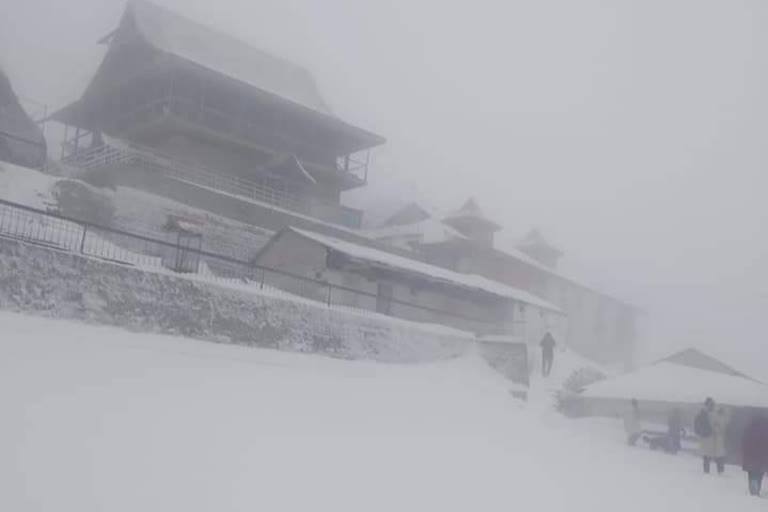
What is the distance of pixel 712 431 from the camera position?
1384 cm

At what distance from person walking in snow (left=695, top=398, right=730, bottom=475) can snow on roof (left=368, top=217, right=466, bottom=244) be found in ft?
75.7

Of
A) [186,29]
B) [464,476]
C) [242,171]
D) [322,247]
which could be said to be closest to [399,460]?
[464,476]

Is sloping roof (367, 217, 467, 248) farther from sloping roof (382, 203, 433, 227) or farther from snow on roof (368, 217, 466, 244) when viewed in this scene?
sloping roof (382, 203, 433, 227)

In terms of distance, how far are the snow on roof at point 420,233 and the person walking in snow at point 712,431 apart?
75.7 feet

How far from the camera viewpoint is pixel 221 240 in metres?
23.9

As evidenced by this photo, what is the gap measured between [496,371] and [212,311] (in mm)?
10203

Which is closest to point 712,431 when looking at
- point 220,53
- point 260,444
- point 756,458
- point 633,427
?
point 756,458

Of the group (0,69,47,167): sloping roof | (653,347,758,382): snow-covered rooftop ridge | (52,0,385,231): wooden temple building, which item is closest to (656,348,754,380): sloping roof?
(653,347,758,382): snow-covered rooftop ridge

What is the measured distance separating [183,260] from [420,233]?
19134mm

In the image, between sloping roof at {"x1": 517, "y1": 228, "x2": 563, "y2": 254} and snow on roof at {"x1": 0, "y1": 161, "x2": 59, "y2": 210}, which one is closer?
snow on roof at {"x1": 0, "y1": 161, "x2": 59, "y2": 210}

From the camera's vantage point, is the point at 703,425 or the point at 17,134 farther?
the point at 17,134

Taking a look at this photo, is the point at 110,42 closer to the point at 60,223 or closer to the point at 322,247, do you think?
the point at 322,247

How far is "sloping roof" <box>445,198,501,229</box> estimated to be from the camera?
39625 millimetres

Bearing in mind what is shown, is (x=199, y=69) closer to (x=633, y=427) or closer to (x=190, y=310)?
(x=190, y=310)
